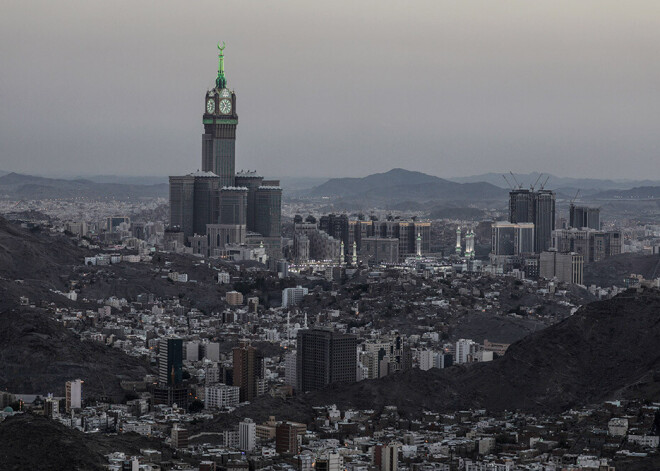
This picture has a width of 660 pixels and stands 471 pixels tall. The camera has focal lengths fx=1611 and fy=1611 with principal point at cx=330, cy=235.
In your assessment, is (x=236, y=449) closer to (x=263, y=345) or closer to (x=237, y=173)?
(x=263, y=345)

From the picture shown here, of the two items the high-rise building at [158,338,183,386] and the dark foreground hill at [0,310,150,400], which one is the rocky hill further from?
the dark foreground hill at [0,310,150,400]

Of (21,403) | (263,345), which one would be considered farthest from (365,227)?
(21,403)

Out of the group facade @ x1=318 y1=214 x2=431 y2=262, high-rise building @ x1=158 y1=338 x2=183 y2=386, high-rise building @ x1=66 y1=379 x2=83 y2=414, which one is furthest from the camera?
facade @ x1=318 y1=214 x2=431 y2=262

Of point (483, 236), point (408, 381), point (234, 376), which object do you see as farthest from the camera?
point (483, 236)

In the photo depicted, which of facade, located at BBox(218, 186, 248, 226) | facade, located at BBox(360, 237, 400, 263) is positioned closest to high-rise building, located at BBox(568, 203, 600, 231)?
facade, located at BBox(360, 237, 400, 263)

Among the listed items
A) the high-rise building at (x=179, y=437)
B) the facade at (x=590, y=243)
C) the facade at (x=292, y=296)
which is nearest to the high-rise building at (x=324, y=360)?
the high-rise building at (x=179, y=437)

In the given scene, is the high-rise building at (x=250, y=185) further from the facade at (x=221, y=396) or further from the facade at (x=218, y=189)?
the facade at (x=221, y=396)

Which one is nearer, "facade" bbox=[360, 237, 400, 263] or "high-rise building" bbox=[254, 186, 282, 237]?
"high-rise building" bbox=[254, 186, 282, 237]

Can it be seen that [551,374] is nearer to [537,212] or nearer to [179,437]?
[179,437]
